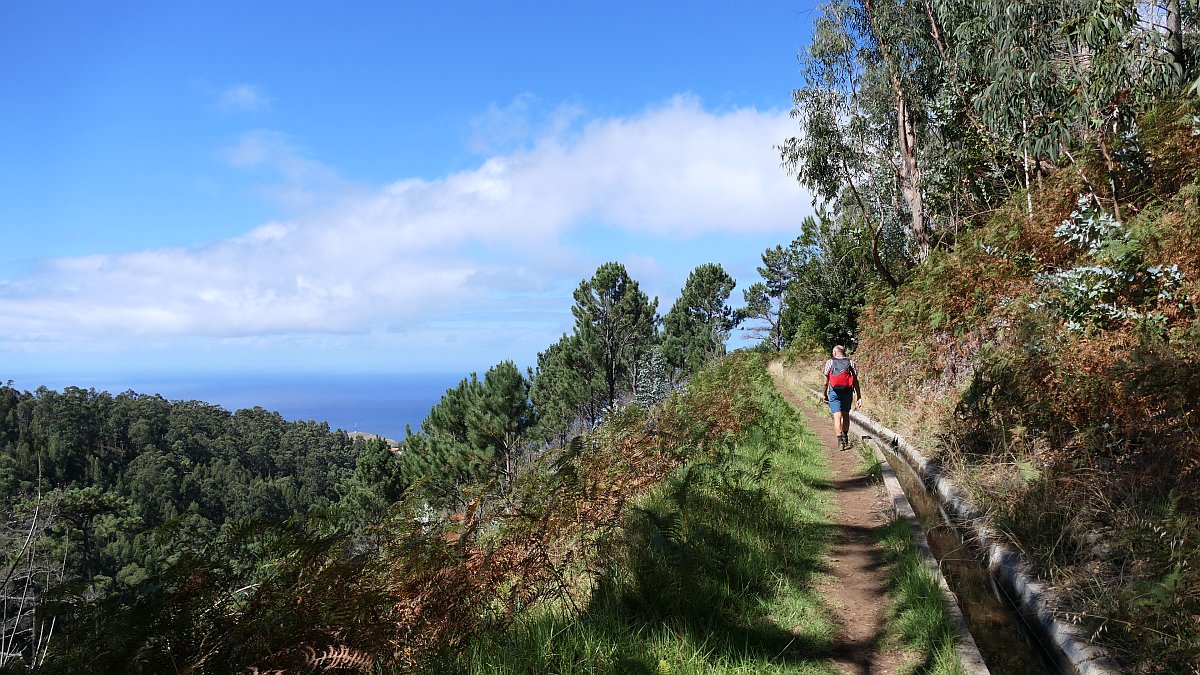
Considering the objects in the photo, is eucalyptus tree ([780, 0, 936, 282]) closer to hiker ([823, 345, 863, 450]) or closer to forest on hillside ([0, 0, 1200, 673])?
forest on hillside ([0, 0, 1200, 673])

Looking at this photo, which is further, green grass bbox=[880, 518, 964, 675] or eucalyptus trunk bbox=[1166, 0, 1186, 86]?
eucalyptus trunk bbox=[1166, 0, 1186, 86]

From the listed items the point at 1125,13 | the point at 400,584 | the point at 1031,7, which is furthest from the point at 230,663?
the point at 1031,7

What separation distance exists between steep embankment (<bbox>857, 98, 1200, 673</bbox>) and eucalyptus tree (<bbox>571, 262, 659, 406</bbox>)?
109ft

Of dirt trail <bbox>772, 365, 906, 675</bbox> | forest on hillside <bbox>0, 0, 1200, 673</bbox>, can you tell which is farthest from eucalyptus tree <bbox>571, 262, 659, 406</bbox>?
dirt trail <bbox>772, 365, 906, 675</bbox>

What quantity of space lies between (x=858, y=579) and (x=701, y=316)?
5705 centimetres

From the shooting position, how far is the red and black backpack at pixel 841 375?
10.5 metres

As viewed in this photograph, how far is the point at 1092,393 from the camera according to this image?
5859 mm

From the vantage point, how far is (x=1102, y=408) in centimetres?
573

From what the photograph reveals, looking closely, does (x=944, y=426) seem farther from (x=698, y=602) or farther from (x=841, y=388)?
(x=698, y=602)

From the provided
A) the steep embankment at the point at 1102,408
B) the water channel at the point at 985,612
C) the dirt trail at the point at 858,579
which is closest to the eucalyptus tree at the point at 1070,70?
the steep embankment at the point at 1102,408

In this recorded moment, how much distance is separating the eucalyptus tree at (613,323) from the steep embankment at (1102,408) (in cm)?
3327

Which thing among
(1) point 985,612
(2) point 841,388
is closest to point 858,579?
(1) point 985,612

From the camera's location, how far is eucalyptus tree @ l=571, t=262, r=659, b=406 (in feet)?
145

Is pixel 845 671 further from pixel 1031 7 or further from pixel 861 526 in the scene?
pixel 1031 7
